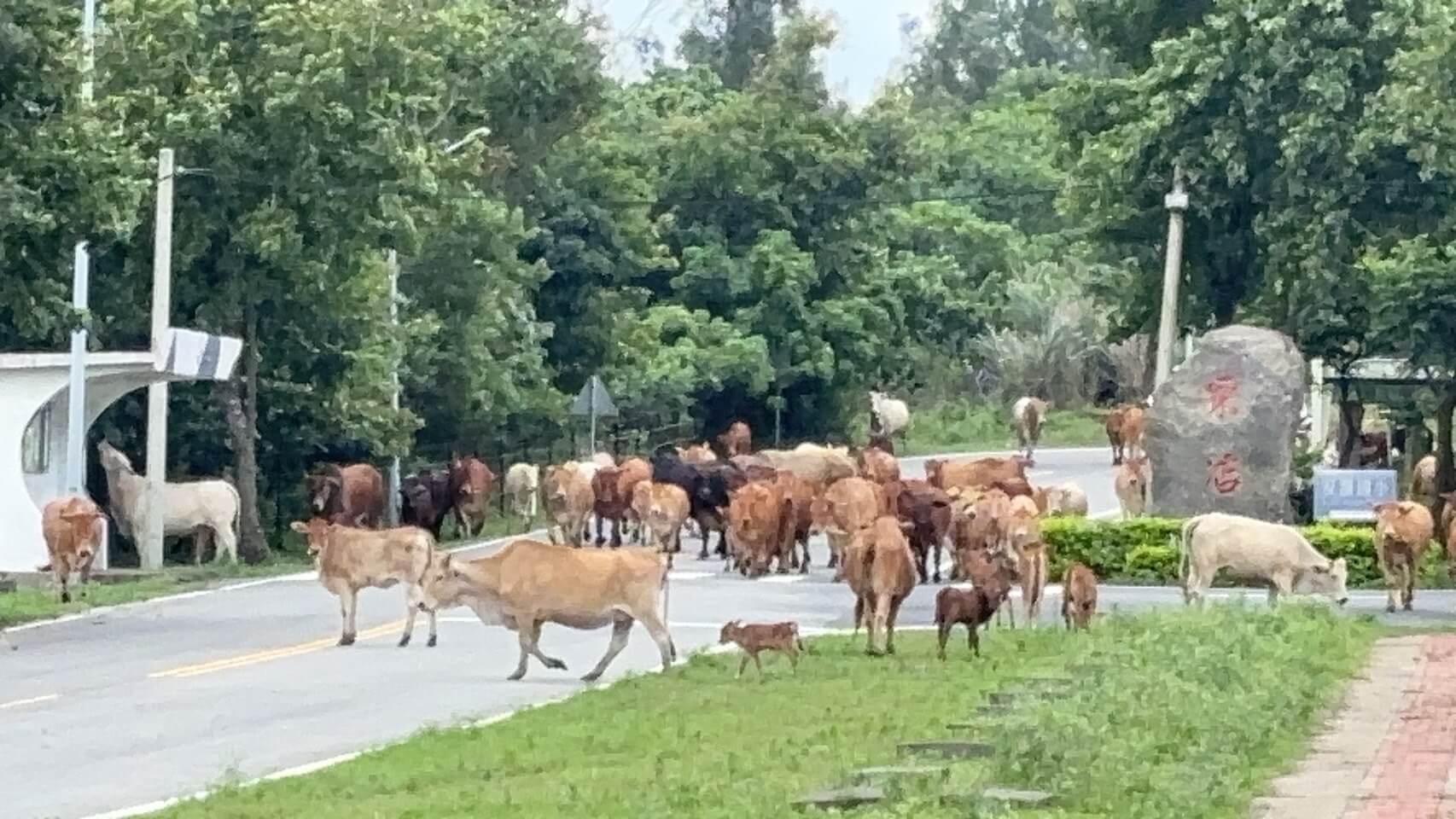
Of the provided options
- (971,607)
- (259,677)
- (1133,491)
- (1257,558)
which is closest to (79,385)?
(259,677)

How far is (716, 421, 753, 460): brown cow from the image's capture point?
187 ft

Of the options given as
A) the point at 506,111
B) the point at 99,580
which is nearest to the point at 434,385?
the point at 506,111

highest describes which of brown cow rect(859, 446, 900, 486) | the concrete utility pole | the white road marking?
the concrete utility pole

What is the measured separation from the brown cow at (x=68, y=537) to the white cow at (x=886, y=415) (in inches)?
1429

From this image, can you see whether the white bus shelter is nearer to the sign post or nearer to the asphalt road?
the asphalt road

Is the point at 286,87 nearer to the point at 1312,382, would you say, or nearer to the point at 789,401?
the point at 1312,382

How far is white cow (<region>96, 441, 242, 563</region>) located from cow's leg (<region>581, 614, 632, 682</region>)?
55.7 ft

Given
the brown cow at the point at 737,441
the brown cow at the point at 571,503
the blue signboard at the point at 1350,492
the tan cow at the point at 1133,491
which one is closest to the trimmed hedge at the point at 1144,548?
the blue signboard at the point at 1350,492

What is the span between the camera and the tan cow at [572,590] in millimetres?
23312

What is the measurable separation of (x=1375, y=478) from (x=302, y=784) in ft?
85.6

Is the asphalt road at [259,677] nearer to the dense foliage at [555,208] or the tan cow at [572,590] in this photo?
the tan cow at [572,590]

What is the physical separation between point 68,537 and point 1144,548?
13500 millimetres

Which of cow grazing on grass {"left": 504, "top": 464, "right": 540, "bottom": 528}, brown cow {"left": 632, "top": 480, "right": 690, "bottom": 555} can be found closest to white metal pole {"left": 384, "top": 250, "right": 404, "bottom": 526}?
cow grazing on grass {"left": 504, "top": 464, "right": 540, "bottom": 528}

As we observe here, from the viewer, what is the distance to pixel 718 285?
6297cm
